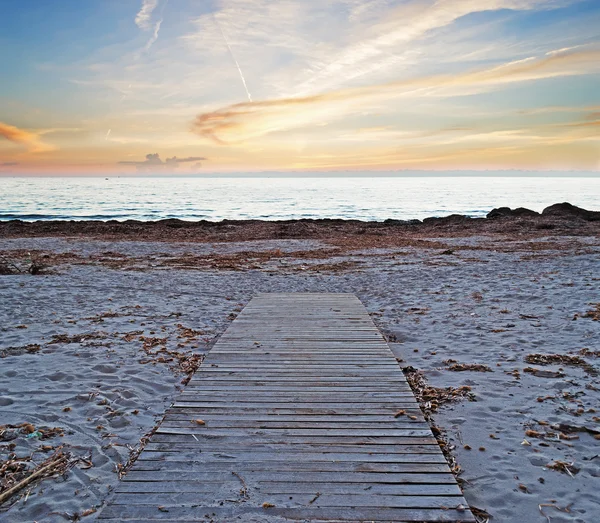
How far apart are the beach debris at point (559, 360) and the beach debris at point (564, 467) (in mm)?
2466

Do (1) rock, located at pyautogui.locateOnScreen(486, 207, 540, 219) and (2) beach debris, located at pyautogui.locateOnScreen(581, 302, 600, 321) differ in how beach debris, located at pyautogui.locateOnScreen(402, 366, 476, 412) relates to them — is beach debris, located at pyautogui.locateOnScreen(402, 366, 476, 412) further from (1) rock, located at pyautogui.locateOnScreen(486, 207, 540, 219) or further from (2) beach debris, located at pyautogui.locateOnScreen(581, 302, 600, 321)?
(1) rock, located at pyautogui.locateOnScreen(486, 207, 540, 219)

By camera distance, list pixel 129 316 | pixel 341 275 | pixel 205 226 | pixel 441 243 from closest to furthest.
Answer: pixel 129 316
pixel 341 275
pixel 441 243
pixel 205 226

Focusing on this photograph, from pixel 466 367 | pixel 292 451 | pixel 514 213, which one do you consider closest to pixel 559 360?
pixel 466 367

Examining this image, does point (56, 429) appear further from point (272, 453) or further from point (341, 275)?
point (341, 275)

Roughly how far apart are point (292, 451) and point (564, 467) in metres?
2.29

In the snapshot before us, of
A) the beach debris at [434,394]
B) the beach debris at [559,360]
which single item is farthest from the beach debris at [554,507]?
the beach debris at [559,360]

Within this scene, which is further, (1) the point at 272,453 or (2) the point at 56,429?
(2) the point at 56,429

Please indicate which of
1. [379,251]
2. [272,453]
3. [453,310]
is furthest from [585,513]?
[379,251]

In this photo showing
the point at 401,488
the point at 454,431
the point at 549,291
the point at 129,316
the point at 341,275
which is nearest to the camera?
the point at 401,488

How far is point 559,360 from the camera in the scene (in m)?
6.13

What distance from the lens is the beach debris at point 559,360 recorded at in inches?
234

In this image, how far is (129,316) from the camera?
8734 mm

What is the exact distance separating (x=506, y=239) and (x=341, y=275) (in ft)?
40.3

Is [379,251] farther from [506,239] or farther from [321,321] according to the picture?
[321,321]
